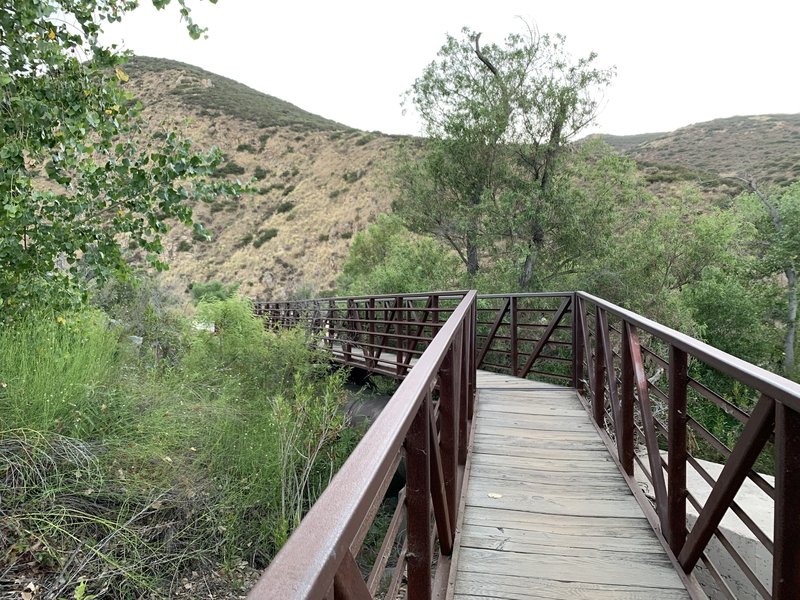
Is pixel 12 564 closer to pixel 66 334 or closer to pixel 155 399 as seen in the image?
pixel 155 399

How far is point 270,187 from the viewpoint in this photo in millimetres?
40312

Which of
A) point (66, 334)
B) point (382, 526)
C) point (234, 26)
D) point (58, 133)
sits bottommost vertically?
point (382, 526)

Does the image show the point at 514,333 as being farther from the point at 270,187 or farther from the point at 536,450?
the point at 270,187

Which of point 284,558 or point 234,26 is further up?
point 234,26

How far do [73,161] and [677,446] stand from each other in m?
3.89

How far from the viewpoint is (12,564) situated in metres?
2.22

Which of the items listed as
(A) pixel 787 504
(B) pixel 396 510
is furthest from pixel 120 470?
(A) pixel 787 504

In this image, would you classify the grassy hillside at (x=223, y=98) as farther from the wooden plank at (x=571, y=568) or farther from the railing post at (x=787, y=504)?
the railing post at (x=787, y=504)

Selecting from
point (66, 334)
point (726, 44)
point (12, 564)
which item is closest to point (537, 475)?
point (12, 564)

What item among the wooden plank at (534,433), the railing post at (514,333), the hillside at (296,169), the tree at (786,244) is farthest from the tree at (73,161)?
the hillside at (296,169)

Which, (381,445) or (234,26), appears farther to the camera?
(234,26)

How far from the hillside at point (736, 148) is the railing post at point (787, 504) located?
1345 inches

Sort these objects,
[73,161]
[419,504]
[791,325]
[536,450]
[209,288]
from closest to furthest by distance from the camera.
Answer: [419,504] < [73,161] < [536,450] < [791,325] < [209,288]

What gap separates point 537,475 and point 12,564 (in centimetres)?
272
